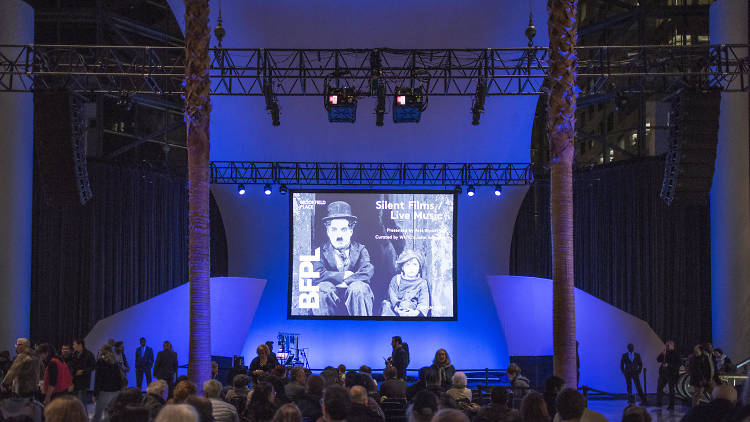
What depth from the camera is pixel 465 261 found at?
2030 cm

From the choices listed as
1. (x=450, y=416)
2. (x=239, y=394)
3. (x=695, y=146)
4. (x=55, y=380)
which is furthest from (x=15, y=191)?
(x=450, y=416)

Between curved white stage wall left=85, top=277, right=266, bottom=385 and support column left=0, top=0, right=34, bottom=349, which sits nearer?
support column left=0, top=0, right=34, bottom=349

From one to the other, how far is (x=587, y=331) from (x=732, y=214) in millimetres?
4541

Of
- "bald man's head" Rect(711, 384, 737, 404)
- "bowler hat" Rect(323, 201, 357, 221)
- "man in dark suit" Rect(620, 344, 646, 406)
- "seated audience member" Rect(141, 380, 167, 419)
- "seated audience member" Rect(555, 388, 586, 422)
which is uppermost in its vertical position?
"bowler hat" Rect(323, 201, 357, 221)

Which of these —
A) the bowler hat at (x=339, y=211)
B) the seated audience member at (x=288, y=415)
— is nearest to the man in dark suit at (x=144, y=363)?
the bowler hat at (x=339, y=211)

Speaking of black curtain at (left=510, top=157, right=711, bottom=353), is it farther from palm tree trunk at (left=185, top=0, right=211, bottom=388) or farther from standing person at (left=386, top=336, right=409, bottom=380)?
palm tree trunk at (left=185, top=0, right=211, bottom=388)

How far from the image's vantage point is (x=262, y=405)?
6.14 meters

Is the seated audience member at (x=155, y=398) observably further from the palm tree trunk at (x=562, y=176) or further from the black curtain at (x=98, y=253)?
the black curtain at (x=98, y=253)

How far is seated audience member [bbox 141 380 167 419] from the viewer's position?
6059mm

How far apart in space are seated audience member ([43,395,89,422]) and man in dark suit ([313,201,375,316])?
1425cm

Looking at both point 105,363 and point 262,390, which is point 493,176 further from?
point 262,390

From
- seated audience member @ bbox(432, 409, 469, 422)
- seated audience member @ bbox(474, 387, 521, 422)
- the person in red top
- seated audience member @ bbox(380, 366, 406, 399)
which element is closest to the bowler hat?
the person in red top

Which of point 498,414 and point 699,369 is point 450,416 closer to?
point 498,414

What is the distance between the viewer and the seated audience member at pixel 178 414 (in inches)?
165
